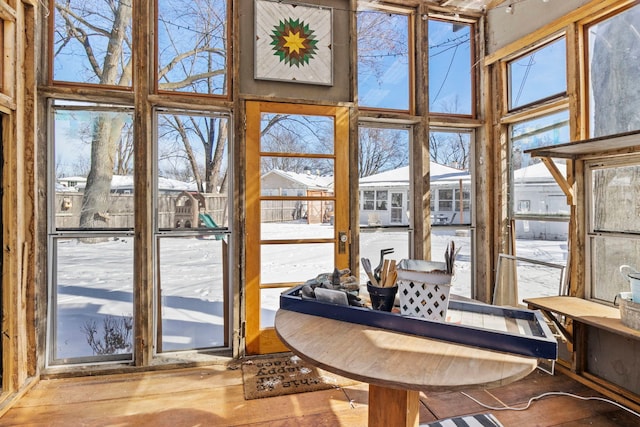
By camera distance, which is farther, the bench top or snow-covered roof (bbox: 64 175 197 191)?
snow-covered roof (bbox: 64 175 197 191)

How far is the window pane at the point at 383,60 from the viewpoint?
3.42 metres

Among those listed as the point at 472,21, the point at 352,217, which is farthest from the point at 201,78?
the point at 472,21

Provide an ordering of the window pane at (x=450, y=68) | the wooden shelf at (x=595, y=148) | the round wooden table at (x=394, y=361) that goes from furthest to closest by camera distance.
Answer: the window pane at (x=450, y=68)
the wooden shelf at (x=595, y=148)
the round wooden table at (x=394, y=361)

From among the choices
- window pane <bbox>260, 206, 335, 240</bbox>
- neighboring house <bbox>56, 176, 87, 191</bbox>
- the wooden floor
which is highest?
neighboring house <bbox>56, 176, 87, 191</bbox>

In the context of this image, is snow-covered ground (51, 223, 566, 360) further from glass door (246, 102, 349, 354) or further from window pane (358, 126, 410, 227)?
window pane (358, 126, 410, 227)

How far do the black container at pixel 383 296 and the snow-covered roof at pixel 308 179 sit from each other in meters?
1.84

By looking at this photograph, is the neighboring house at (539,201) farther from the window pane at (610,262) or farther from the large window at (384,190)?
the large window at (384,190)

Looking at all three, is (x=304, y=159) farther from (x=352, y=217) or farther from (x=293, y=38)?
(x=293, y=38)

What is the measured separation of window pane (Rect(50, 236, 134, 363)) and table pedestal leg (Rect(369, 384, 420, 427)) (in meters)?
2.35

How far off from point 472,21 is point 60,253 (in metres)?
4.28

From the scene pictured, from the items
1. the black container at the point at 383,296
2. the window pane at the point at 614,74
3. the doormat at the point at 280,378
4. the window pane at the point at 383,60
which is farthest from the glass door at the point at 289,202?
the window pane at the point at 614,74

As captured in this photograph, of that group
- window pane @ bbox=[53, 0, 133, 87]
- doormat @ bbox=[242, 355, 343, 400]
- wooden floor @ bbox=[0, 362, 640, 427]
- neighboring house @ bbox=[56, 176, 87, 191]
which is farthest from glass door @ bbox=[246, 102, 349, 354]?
neighboring house @ bbox=[56, 176, 87, 191]

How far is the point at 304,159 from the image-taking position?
10.4 ft

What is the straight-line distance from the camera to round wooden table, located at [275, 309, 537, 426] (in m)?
0.95
